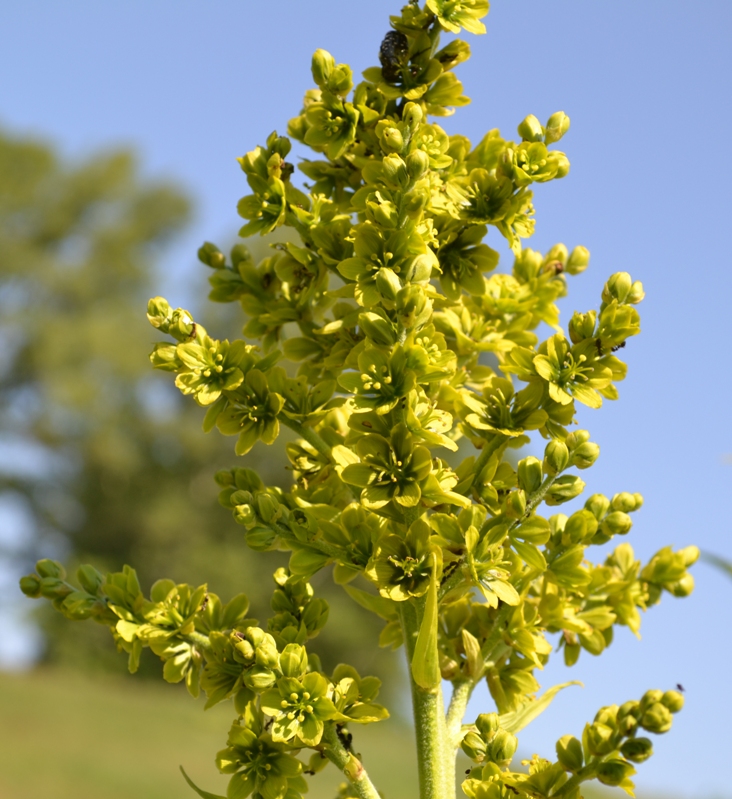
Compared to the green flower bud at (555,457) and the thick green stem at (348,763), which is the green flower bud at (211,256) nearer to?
the green flower bud at (555,457)

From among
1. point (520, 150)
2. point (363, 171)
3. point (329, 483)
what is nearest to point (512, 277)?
point (520, 150)

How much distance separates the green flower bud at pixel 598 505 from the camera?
152cm

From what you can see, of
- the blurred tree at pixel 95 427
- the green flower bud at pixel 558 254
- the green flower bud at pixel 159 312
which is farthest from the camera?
the blurred tree at pixel 95 427

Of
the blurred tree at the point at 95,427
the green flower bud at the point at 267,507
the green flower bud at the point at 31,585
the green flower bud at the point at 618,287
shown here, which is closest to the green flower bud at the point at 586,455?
the green flower bud at the point at 618,287

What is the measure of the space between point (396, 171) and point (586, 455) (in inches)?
21.4

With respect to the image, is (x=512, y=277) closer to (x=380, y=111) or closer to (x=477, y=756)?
(x=380, y=111)

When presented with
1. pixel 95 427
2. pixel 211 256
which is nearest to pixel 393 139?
pixel 211 256

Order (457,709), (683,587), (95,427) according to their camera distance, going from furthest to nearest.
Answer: (95,427)
(683,587)
(457,709)

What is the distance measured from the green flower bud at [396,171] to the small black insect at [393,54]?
0.29 m

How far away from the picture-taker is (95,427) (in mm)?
22750

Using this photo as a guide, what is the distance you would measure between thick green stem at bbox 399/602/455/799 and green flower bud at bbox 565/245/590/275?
92 centimetres

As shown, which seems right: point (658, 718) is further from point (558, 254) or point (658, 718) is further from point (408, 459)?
point (558, 254)

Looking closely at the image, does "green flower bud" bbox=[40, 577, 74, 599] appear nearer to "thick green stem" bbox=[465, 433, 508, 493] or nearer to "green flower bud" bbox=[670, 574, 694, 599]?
"thick green stem" bbox=[465, 433, 508, 493]

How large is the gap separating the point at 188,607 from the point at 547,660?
66 cm
